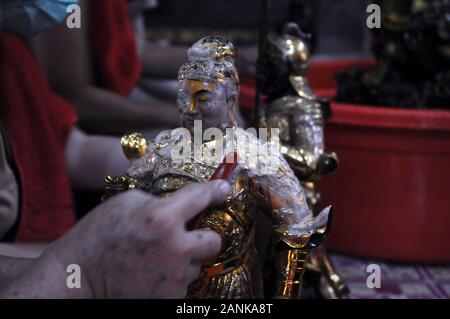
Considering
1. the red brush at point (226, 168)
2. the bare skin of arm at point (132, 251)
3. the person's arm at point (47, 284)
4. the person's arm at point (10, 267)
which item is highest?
the red brush at point (226, 168)

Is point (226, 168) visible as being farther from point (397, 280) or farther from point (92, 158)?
point (397, 280)

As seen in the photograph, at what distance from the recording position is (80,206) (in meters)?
1.22

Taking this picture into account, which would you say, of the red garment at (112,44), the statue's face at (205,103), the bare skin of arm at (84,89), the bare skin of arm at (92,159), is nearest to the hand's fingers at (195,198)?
the statue's face at (205,103)

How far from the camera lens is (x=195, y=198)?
0.52m

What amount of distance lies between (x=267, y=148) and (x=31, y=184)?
19.3 inches

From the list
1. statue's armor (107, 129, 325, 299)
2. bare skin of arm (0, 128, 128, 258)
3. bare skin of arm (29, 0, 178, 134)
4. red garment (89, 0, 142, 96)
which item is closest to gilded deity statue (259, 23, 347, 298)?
statue's armor (107, 129, 325, 299)

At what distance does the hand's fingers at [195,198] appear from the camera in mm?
507

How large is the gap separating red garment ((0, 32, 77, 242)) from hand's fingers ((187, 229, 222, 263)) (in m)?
0.55

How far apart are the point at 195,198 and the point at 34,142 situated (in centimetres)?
59

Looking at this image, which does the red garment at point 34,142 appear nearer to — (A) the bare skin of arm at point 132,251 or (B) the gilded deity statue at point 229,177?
(B) the gilded deity statue at point 229,177

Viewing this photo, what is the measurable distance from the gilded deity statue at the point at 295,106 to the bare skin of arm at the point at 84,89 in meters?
0.41

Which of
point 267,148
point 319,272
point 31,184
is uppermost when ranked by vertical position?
Result: point 267,148

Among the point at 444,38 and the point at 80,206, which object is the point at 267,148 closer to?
the point at 80,206
